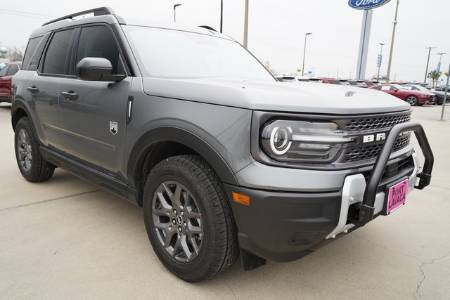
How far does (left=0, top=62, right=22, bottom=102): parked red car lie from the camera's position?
11.8 m

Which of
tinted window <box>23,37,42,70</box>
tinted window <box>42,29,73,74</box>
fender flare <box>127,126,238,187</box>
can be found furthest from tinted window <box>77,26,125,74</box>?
tinted window <box>23,37,42,70</box>

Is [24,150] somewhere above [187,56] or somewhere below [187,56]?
below

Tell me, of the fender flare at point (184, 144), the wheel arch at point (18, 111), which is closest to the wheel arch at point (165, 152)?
the fender flare at point (184, 144)

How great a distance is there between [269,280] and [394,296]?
784 mm

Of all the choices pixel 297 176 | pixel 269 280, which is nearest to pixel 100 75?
pixel 297 176

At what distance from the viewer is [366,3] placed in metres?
21.4

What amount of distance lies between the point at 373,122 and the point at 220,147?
0.87 m

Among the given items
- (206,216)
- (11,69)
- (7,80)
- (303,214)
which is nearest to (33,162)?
(206,216)

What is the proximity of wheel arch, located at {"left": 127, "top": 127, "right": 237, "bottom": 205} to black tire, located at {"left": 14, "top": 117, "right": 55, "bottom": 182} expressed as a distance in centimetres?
202

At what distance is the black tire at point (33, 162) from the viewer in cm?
398

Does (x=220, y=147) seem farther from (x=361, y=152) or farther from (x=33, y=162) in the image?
(x=33, y=162)

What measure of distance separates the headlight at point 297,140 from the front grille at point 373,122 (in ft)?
0.39

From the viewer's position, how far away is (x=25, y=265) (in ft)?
7.98

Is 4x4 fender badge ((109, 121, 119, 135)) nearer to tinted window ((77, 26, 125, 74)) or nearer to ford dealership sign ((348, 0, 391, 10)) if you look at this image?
tinted window ((77, 26, 125, 74))
